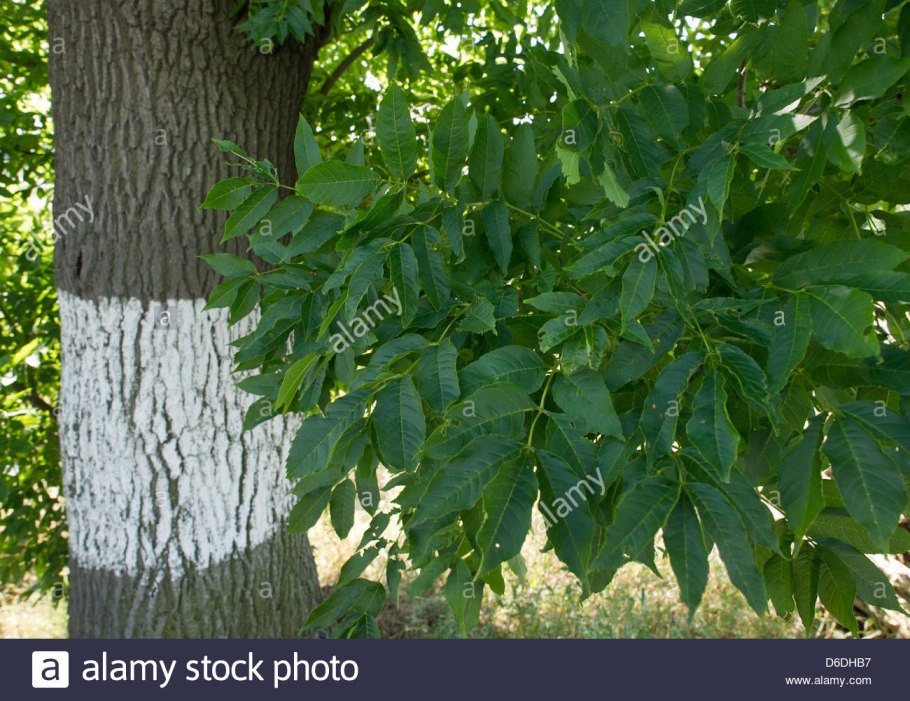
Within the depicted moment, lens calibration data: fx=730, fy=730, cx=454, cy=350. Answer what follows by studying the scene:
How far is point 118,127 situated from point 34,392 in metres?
1.84

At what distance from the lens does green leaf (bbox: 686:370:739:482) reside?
3.01ft

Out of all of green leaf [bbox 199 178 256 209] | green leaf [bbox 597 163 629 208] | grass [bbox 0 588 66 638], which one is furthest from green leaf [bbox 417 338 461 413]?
grass [bbox 0 588 66 638]

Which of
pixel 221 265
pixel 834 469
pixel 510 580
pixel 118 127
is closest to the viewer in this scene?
pixel 834 469

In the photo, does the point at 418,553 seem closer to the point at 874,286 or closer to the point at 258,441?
the point at 874,286

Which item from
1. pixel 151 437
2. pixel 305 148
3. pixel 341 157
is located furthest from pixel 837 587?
pixel 341 157

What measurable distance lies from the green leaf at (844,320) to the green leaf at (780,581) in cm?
49

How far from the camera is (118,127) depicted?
244 centimetres

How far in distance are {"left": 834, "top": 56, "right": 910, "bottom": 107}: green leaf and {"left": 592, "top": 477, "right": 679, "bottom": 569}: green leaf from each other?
656 mm

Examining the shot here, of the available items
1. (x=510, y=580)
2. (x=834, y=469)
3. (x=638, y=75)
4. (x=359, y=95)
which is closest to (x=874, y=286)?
(x=834, y=469)

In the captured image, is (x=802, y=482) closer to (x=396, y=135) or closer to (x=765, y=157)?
(x=765, y=157)

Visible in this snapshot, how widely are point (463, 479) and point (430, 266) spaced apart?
40cm

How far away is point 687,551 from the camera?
3.10 feet

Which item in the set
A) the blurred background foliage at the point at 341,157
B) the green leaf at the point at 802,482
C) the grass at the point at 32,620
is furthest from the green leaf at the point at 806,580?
the grass at the point at 32,620

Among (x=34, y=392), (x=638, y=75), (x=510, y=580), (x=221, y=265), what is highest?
(x=34, y=392)
